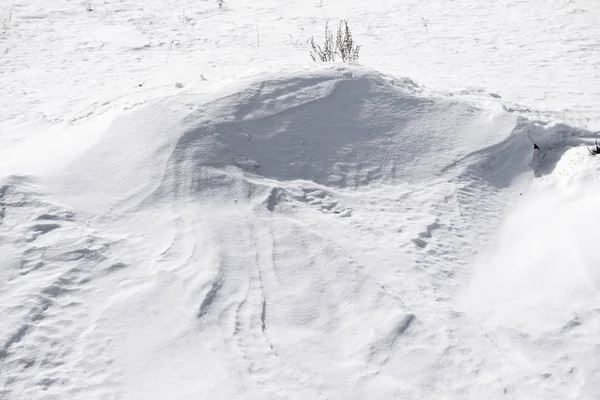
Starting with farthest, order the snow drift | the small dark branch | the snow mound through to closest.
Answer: the small dark branch, the snow mound, the snow drift

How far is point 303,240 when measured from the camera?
3.38 metres

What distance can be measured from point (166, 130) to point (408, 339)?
205 cm

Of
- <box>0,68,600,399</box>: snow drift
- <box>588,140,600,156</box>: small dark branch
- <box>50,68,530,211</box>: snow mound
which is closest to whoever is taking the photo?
<box>0,68,600,399</box>: snow drift

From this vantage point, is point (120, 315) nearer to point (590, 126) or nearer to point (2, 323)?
point (2, 323)

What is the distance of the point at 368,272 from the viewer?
10.5 ft

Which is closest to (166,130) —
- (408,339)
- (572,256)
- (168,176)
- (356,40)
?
(168,176)

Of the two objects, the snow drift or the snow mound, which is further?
the snow mound

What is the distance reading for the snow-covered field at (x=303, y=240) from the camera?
2.69m

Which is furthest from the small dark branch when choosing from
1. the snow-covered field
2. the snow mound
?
the snow mound

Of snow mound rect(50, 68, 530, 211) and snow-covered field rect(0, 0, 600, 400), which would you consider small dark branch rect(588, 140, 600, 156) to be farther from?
snow mound rect(50, 68, 530, 211)

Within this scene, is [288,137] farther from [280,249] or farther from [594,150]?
[594,150]

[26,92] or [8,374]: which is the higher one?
[26,92]

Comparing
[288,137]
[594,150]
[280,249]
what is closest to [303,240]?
[280,249]

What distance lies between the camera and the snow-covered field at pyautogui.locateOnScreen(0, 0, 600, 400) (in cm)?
269
